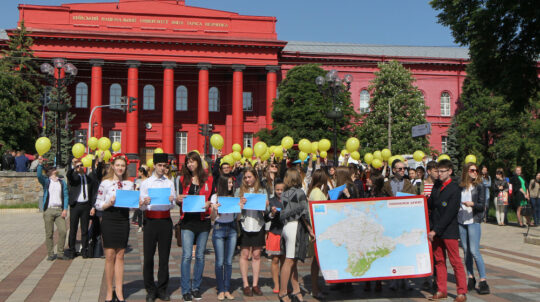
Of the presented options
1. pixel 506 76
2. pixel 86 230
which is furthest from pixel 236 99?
pixel 86 230

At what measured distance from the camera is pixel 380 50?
60.7 m

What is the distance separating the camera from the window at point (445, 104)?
56.1 meters

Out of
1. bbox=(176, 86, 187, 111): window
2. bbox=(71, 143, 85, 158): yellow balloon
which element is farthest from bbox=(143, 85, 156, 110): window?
bbox=(71, 143, 85, 158): yellow balloon

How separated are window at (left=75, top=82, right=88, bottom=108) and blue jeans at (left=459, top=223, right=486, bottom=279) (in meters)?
45.5

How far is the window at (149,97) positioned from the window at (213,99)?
215 inches

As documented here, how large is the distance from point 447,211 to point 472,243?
42.5 inches

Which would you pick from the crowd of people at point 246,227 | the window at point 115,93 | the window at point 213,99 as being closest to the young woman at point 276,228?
the crowd of people at point 246,227

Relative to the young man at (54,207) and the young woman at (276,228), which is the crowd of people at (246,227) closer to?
the young woman at (276,228)

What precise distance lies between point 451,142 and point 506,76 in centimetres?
2772

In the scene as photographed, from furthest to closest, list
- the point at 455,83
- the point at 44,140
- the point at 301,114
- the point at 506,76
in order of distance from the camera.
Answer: the point at 455,83, the point at 301,114, the point at 506,76, the point at 44,140

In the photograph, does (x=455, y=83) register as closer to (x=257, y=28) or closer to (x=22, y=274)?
(x=257, y=28)

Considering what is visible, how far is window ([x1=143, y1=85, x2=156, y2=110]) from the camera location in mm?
50062

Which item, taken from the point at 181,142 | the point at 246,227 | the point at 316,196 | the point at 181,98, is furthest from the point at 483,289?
the point at 181,98

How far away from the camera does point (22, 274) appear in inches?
368
